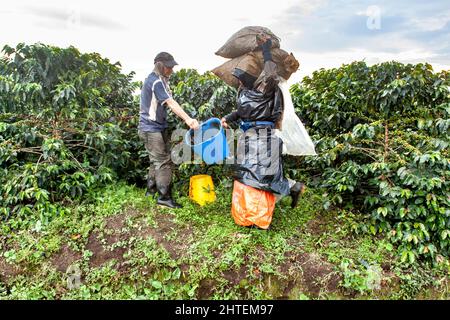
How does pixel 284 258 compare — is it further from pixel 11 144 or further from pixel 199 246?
pixel 11 144

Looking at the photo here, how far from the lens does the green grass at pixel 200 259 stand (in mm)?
2920

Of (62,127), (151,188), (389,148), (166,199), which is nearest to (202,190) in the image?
(166,199)

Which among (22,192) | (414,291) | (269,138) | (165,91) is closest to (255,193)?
(269,138)

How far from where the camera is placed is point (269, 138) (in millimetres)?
A: 3268

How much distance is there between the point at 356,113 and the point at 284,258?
A: 7.08 ft

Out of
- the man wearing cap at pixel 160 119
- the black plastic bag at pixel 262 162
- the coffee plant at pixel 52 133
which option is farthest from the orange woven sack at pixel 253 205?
the coffee plant at pixel 52 133

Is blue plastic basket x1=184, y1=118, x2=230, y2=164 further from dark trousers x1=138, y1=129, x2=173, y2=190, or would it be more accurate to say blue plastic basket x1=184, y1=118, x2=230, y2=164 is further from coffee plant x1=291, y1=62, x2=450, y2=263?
coffee plant x1=291, y1=62, x2=450, y2=263

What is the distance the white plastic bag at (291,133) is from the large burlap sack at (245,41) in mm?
438

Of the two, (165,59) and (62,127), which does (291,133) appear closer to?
(165,59)

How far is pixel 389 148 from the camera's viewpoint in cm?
367

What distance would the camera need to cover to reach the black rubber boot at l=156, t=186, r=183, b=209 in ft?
12.4

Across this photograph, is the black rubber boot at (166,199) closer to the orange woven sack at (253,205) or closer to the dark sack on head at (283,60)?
the orange woven sack at (253,205)
